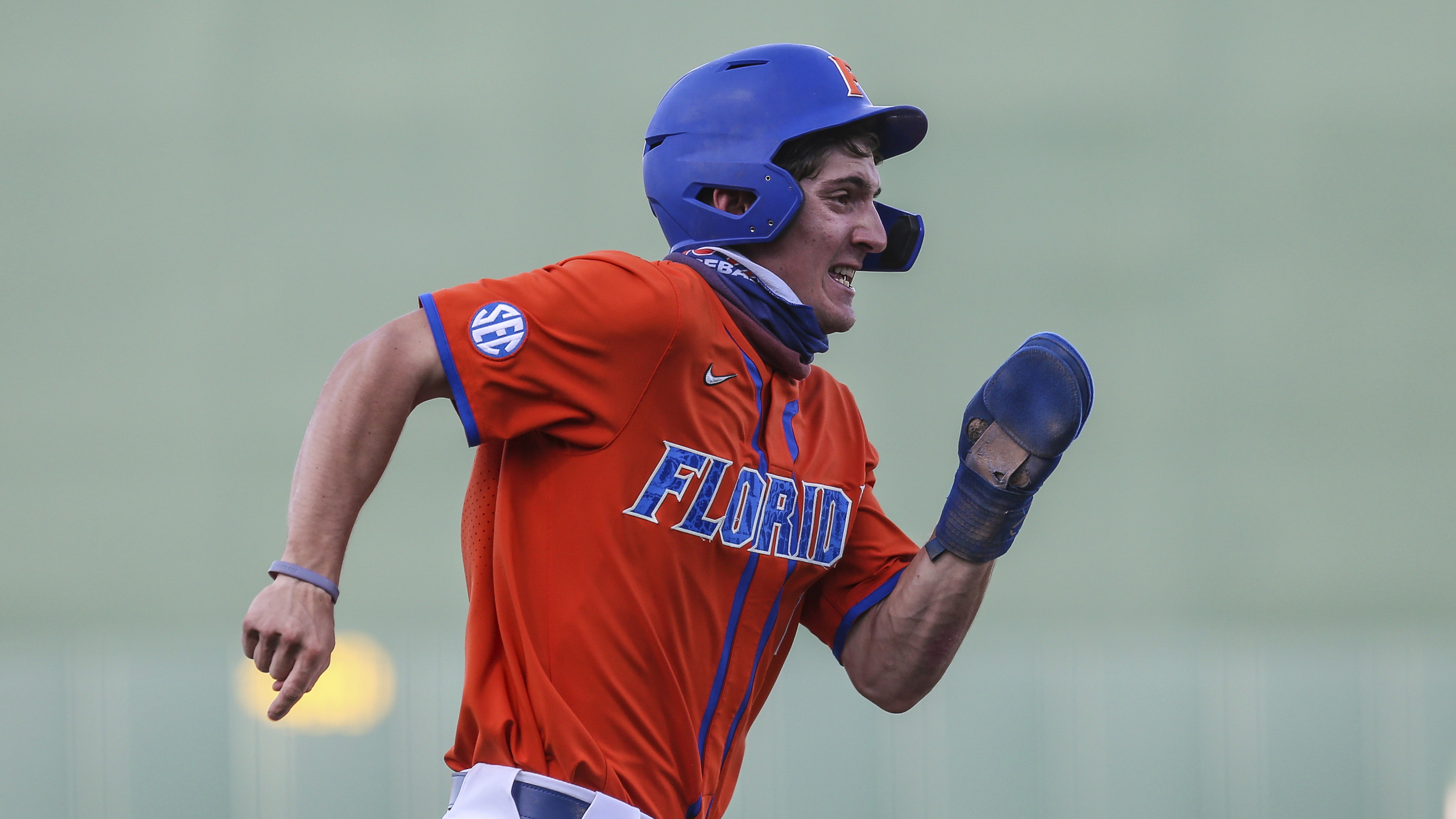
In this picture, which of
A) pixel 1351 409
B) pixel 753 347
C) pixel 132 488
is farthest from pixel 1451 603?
pixel 132 488

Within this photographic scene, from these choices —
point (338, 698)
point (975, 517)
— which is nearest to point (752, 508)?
point (975, 517)

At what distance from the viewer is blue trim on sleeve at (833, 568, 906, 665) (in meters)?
2.70

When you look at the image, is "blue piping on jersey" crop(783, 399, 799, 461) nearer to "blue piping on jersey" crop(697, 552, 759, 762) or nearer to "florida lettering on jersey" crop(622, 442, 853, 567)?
"florida lettering on jersey" crop(622, 442, 853, 567)

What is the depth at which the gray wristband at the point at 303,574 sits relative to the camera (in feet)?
6.03

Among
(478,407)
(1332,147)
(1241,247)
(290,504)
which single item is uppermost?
(1332,147)

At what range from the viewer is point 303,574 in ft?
6.04

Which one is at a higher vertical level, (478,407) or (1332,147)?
(1332,147)

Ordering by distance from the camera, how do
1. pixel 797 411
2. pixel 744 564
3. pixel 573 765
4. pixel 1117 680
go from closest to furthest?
pixel 573 765 → pixel 744 564 → pixel 797 411 → pixel 1117 680

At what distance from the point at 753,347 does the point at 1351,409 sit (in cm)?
492

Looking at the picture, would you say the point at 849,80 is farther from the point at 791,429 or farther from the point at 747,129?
the point at 791,429

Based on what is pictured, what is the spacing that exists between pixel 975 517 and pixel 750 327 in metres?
0.57

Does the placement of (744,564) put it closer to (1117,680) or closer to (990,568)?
(990,568)

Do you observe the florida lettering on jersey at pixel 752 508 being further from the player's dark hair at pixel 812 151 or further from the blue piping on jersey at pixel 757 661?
the player's dark hair at pixel 812 151

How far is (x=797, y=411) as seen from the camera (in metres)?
2.55
